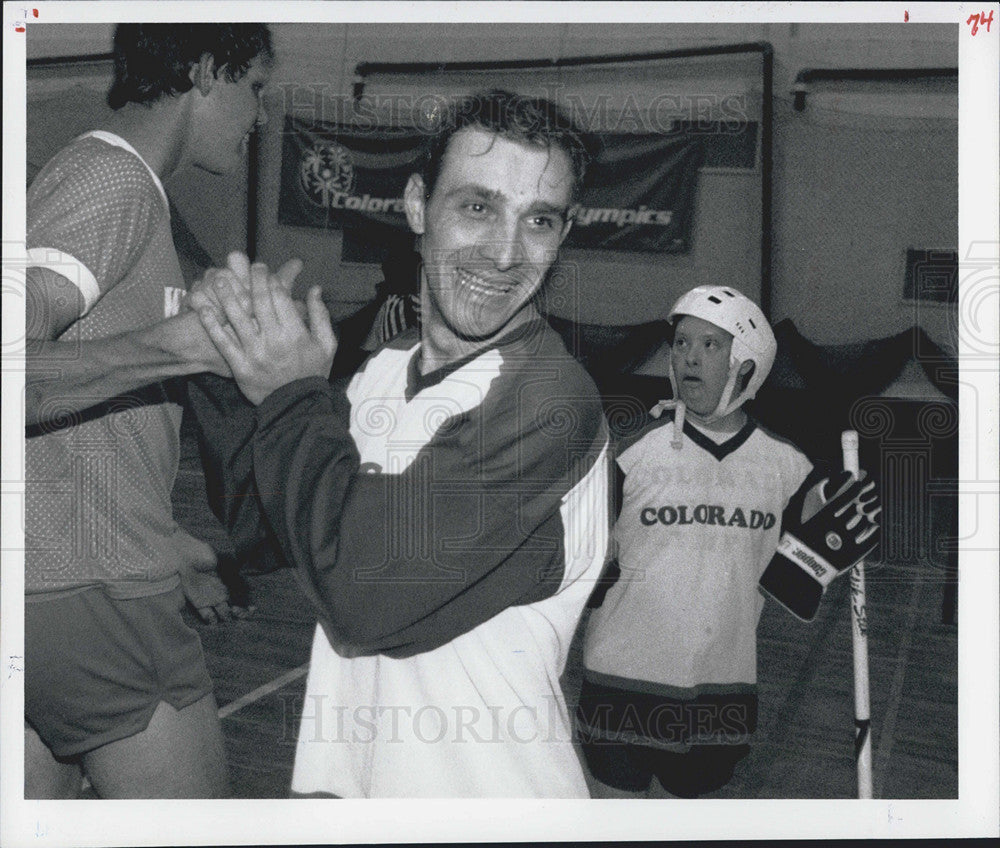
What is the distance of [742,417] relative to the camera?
206cm

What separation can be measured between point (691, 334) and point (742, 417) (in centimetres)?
20

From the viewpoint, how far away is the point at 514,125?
79.4 inches

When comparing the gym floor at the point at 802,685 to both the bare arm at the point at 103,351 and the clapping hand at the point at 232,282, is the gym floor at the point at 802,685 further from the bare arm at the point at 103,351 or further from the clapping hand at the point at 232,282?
the clapping hand at the point at 232,282

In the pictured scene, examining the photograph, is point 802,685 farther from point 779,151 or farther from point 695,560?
point 779,151

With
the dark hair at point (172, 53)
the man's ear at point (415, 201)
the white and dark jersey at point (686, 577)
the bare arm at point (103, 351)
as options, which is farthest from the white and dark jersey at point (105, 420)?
the white and dark jersey at point (686, 577)

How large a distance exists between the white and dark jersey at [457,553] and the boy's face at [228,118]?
500 millimetres

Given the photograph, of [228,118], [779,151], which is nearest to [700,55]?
[779,151]

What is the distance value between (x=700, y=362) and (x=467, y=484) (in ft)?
1.73

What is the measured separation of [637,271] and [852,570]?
29.1 inches

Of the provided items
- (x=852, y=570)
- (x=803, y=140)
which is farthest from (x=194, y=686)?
(x=803, y=140)

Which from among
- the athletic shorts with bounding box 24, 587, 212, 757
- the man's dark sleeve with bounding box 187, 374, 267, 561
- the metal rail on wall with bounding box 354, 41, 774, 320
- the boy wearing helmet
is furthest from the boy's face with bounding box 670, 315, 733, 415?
the athletic shorts with bounding box 24, 587, 212, 757

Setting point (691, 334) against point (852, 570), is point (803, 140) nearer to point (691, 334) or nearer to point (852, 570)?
point (691, 334)

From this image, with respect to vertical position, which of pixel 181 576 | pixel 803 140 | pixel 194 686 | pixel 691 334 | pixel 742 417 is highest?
pixel 803 140

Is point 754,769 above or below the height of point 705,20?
below
